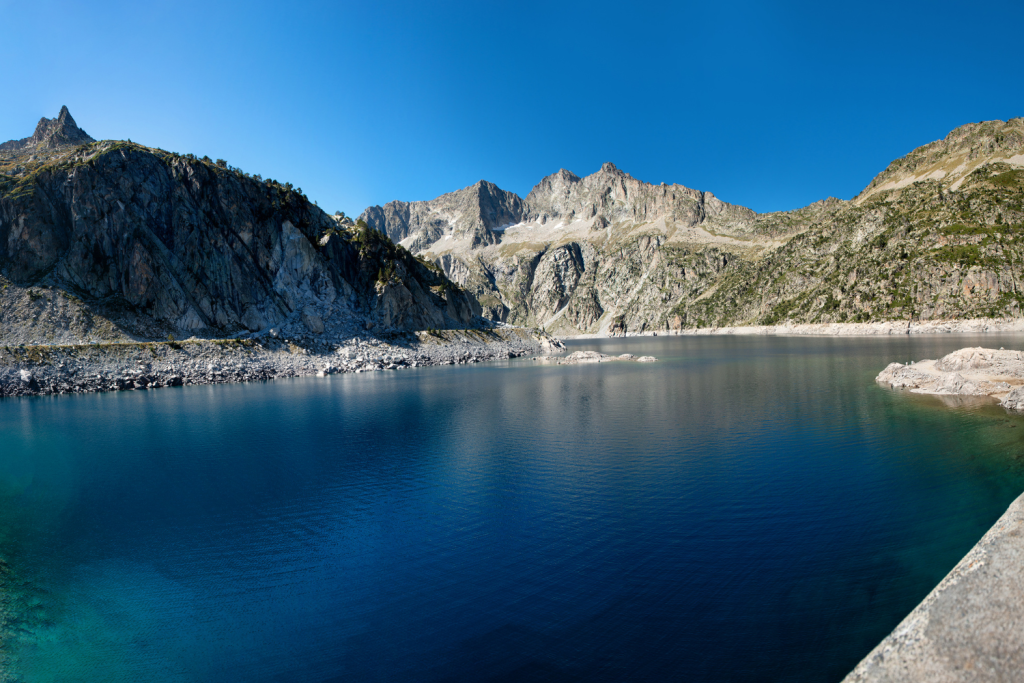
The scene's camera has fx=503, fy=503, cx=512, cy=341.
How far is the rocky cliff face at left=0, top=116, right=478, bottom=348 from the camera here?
227 feet

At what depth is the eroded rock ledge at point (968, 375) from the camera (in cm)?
3235

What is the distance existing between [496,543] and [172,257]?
286ft

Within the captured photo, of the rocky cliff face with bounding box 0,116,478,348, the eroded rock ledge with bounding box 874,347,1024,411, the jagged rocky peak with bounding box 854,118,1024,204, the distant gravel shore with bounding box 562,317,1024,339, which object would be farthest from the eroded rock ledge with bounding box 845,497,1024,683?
the jagged rocky peak with bounding box 854,118,1024,204

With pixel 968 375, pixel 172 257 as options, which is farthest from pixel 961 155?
pixel 172 257

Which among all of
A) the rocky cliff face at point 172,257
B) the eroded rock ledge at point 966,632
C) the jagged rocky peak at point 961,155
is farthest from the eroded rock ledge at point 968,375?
the jagged rocky peak at point 961,155

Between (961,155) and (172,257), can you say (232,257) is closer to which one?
(172,257)

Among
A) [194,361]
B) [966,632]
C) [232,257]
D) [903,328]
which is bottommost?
[966,632]

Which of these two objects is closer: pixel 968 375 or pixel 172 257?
pixel 968 375

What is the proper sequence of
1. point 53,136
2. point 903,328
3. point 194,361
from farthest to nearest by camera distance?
point 903,328
point 53,136
point 194,361

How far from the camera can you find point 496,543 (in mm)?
14039

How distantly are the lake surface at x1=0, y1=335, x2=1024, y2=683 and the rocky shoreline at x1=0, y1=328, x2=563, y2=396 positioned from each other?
116 feet

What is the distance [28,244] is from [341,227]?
48.6 meters

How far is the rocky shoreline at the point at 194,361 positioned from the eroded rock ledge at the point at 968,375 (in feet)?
205

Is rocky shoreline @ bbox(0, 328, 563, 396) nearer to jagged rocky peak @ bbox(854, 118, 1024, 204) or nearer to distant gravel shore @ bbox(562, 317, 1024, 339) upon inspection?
distant gravel shore @ bbox(562, 317, 1024, 339)
